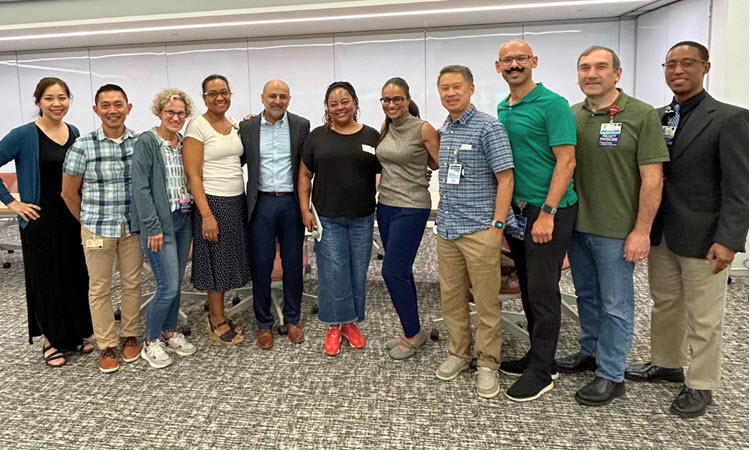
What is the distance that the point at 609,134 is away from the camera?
2.19 meters

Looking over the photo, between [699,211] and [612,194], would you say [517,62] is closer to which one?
[612,194]

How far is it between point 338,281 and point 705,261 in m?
1.86

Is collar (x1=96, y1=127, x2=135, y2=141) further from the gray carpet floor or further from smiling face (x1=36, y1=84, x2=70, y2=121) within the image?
the gray carpet floor

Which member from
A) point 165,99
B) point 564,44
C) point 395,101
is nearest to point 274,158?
point 165,99

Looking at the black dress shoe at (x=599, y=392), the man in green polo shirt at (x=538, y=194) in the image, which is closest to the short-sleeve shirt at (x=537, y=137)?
the man in green polo shirt at (x=538, y=194)

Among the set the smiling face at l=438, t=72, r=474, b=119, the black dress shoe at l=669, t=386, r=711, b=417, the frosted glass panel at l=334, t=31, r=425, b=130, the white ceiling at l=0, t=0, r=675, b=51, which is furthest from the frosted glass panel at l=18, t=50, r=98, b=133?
the black dress shoe at l=669, t=386, r=711, b=417

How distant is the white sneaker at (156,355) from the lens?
9.45 feet

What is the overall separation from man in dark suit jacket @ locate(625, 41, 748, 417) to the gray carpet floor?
30 cm

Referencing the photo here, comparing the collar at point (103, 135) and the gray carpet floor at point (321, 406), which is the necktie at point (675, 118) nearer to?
the gray carpet floor at point (321, 406)

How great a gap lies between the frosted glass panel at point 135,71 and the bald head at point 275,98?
15.8 feet

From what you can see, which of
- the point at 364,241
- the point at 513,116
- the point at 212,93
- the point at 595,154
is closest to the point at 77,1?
the point at 212,93

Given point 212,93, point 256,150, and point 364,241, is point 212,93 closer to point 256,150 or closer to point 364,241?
point 256,150

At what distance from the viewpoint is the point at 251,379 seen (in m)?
2.72

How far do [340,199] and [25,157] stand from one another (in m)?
1.73
